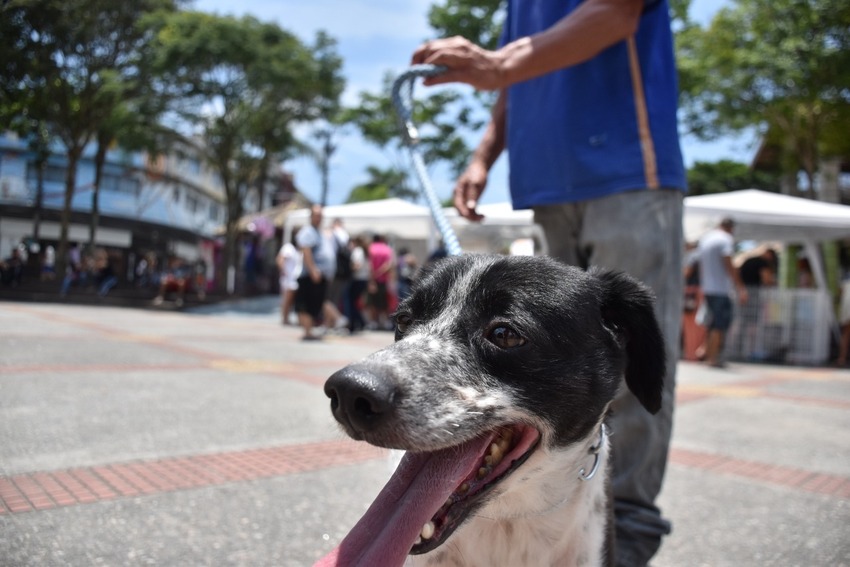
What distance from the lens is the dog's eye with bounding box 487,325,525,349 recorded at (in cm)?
158

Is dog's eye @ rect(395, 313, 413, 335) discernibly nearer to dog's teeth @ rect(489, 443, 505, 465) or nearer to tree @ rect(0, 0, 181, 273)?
dog's teeth @ rect(489, 443, 505, 465)

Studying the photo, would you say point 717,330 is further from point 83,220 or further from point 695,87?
point 83,220

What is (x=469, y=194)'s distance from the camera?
2525mm

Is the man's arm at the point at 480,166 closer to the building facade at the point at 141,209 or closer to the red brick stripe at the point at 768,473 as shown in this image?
the red brick stripe at the point at 768,473

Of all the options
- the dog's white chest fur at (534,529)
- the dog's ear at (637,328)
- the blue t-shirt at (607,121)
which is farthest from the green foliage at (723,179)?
the dog's white chest fur at (534,529)

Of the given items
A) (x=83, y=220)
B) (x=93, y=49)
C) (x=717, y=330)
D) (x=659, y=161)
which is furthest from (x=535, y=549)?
(x=83, y=220)

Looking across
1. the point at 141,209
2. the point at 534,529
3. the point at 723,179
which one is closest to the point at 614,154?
the point at 534,529

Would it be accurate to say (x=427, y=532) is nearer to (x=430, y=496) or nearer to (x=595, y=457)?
(x=430, y=496)

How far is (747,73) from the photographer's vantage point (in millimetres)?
17484

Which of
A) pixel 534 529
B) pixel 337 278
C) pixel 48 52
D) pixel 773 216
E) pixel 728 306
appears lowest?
pixel 534 529

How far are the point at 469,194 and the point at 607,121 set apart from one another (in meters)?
0.57

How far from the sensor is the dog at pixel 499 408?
1.36m

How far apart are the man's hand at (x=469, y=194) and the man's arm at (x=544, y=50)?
17.2 inches

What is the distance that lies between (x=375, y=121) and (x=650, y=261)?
24.6m
